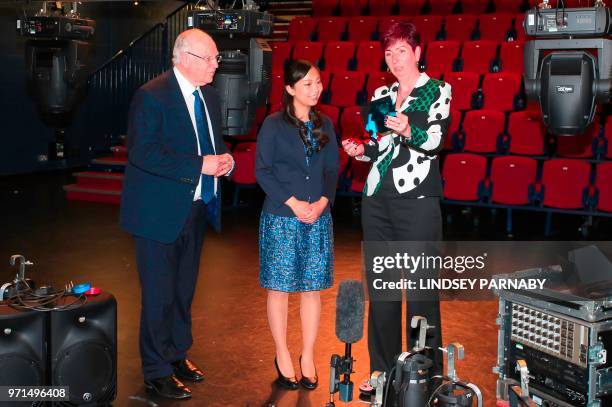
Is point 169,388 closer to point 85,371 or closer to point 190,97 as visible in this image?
point 85,371

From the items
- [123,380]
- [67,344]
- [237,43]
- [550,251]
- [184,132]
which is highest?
[237,43]

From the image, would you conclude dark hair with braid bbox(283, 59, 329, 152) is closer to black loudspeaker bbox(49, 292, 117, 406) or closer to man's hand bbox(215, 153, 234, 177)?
man's hand bbox(215, 153, 234, 177)

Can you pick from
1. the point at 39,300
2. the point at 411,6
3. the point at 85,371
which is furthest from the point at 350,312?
the point at 411,6

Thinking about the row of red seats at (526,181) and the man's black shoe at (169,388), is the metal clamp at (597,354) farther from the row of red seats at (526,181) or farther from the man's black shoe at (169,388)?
the row of red seats at (526,181)

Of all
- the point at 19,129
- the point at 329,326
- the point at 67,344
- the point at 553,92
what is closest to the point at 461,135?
the point at 329,326

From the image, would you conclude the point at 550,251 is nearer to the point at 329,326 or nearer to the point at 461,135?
the point at 329,326

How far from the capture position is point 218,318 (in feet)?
15.9

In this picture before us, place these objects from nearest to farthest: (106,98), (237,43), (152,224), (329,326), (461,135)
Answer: (152,224), (329,326), (237,43), (461,135), (106,98)

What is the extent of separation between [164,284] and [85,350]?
1.67 ft

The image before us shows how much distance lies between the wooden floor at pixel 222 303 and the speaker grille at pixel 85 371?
26 centimetres

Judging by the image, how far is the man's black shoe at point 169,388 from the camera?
359cm

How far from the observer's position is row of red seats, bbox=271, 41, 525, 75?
8859 millimetres

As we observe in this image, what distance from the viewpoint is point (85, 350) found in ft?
10.6

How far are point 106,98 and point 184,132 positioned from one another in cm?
904
